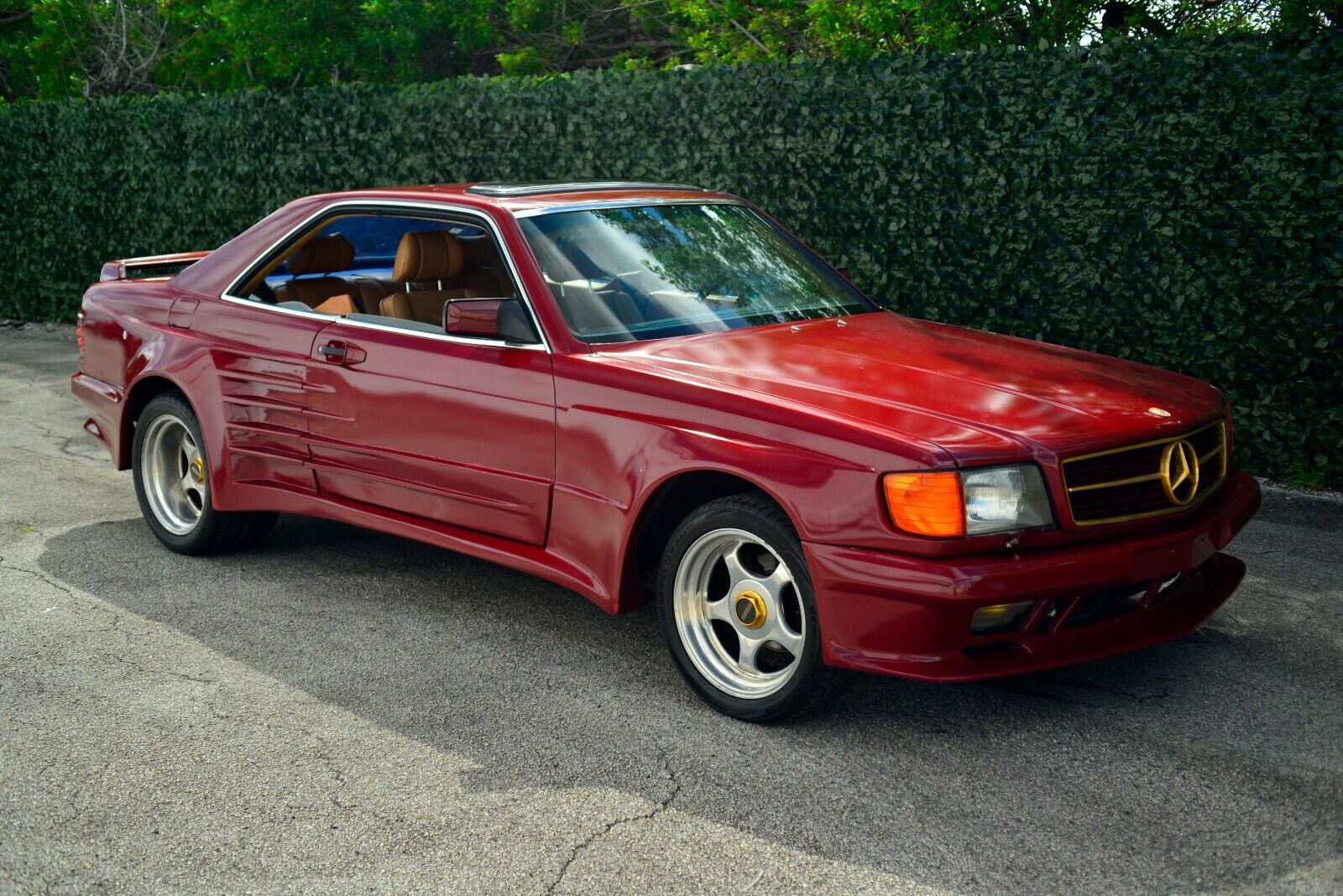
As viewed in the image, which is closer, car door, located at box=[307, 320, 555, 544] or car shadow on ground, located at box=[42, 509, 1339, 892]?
car shadow on ground, located at box=[42, 509, 1339, 892]

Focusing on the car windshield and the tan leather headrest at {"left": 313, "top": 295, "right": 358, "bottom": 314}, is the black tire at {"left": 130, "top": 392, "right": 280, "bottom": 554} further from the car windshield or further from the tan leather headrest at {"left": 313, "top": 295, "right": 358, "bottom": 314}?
the car windshield

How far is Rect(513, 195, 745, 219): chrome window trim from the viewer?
16.4 feet

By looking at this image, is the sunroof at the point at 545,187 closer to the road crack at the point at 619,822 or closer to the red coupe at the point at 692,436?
the red coupe at the point at 692,436

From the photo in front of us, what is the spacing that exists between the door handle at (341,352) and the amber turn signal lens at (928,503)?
231cm

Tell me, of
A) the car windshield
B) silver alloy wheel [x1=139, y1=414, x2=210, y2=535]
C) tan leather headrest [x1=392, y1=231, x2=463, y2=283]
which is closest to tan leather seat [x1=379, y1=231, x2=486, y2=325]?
tan leather headrest [x1=392, y1=231, x2=463, y2=283]

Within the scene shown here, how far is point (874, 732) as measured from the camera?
411 cm

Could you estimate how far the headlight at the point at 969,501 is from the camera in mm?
3658

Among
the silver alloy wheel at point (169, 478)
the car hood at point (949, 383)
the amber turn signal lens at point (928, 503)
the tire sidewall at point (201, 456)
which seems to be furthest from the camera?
the silver alloy wheel at point (169, 478)

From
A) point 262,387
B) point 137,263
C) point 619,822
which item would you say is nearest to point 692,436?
point 619,822

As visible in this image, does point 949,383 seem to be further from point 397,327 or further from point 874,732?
point 397,327

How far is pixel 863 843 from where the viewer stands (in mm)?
3430

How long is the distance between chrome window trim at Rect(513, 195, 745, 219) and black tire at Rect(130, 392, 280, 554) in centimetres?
187

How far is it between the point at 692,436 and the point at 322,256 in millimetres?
2614

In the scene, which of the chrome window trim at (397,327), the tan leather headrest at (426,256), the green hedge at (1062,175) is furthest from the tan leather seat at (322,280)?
the green hedge at (1062,175)
